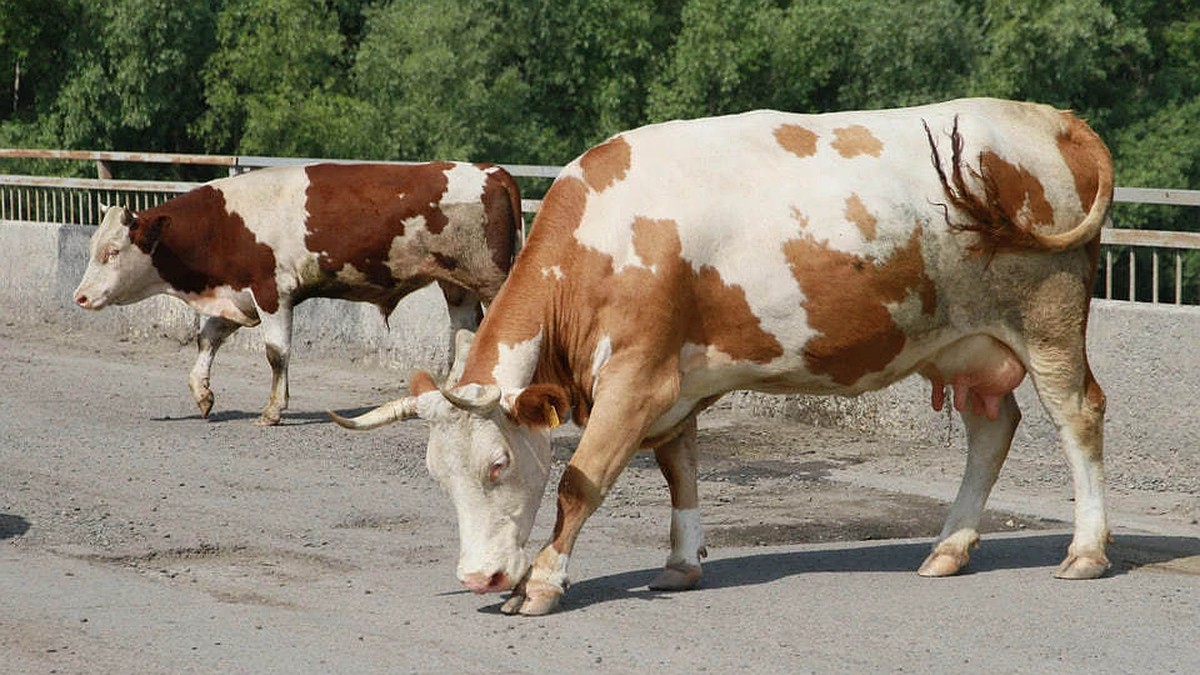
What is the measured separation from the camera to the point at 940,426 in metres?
11.8

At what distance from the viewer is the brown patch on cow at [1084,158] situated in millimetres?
7969

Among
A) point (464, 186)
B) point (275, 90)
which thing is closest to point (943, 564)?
point (464, 186)

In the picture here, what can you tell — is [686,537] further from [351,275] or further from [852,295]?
[351,275]

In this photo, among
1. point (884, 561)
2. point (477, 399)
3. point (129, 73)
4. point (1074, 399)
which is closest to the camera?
point (477, 399)

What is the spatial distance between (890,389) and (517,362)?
17.3 ft

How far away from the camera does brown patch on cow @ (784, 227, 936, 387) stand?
7.54 m

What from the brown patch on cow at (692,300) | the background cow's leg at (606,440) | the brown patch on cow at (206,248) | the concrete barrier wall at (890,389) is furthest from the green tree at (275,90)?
the background cow's leg at (606,440)

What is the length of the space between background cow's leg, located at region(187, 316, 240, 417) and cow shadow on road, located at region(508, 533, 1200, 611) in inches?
237

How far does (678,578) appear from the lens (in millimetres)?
7566

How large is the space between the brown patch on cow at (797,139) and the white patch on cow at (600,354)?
1163mm

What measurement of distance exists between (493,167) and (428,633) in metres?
7.56

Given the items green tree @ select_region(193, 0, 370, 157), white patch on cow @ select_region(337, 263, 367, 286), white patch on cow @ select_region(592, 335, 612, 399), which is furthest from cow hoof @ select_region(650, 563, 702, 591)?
green tree @ select_region(193, 0, 370, 157)

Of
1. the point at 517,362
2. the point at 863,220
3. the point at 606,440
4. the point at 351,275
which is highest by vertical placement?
the point at 863,220

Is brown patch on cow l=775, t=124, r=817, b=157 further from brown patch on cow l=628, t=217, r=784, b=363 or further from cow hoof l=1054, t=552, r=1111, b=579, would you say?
cow hoof l=1054, t=552, r=1111, b=579
